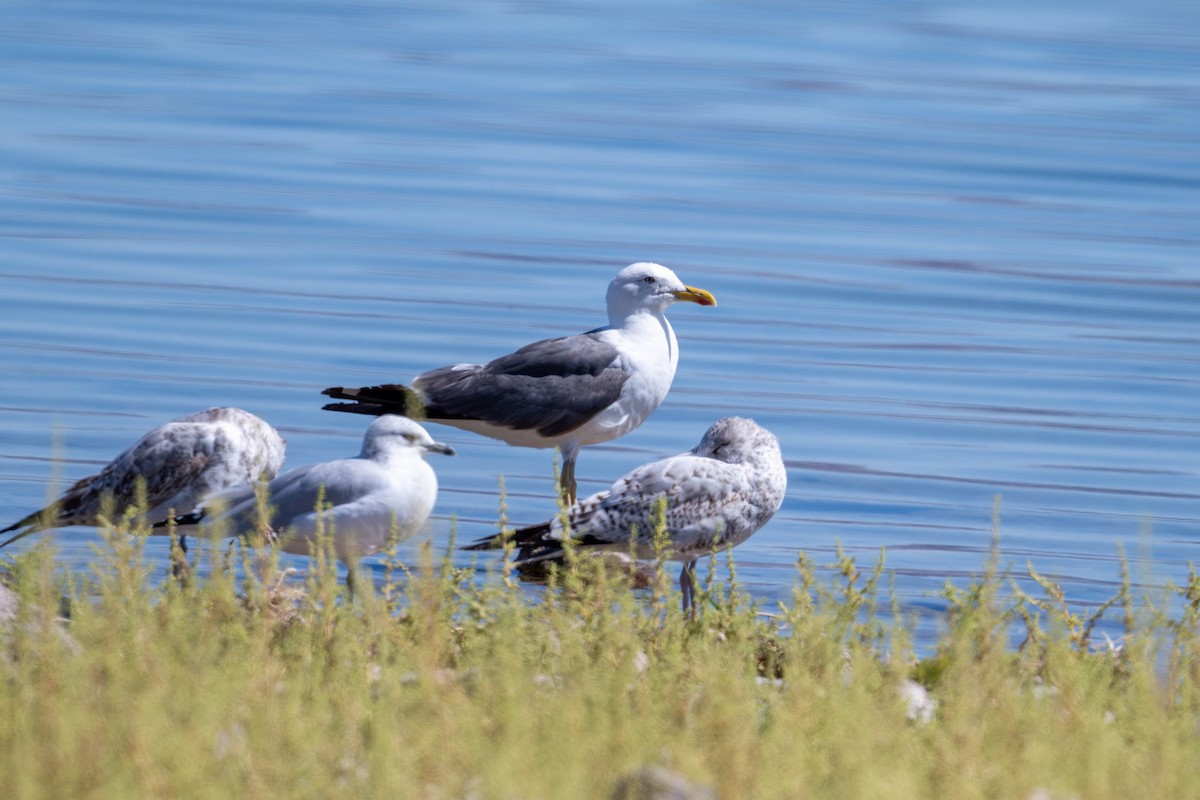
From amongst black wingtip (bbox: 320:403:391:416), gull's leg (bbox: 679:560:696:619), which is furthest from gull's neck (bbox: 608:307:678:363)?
gull's leg (bbox: 679:560:696:619)

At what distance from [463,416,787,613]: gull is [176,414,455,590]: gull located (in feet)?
2.17

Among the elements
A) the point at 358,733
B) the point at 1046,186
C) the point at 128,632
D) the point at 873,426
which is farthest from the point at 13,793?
the point at 1046,186

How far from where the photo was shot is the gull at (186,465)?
8531mm

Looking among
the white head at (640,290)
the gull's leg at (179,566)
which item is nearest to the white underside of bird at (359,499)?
the gull's leg at (179,566)

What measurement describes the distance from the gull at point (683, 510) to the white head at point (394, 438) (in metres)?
0.65

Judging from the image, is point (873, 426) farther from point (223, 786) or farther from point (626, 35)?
point (626, 35)

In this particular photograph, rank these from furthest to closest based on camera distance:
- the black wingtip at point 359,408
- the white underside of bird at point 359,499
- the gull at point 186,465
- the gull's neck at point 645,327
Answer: the gull's neck at point 645,327, the black wingtip at point 359,408, the gull at point 186,465, the white underside of bird at point 359,499

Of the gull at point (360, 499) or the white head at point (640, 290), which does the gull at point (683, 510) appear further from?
the white head at point (640, 290)

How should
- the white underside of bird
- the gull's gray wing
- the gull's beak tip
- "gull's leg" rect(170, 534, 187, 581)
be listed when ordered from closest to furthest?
1. "gull's leg" rect(170, 534, 187, 581)
2. the white underside of bird
3. the gull's gray wing
4. the gull's beak tip

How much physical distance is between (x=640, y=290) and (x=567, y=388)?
2.61 feet

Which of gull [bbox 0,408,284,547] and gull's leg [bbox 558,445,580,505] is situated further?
gull's leg [bbox 558,445,580,505]

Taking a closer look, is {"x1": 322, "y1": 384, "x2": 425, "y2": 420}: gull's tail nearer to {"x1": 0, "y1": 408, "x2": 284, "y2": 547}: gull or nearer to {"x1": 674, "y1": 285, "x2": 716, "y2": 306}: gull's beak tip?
{"x1": 674, "y1": 285, "x2": 716, "y2": 306}: gull's beak tip

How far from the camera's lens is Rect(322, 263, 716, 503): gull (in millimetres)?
10469

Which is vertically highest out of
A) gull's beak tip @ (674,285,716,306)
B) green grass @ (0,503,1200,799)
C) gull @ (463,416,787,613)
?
gull's beak tip @ (674,285,716,306)
